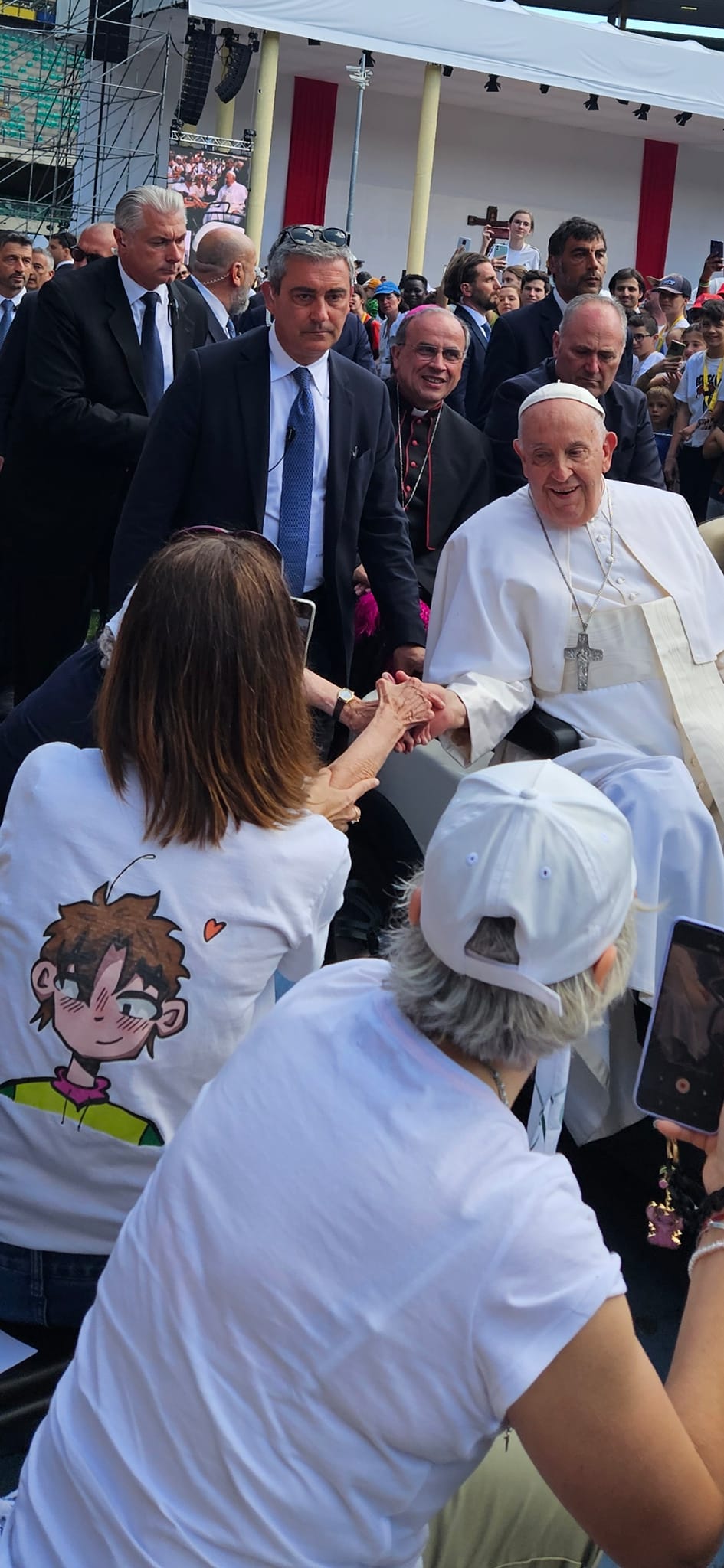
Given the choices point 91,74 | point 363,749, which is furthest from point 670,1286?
point 91,74

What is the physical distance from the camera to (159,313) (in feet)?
16.6

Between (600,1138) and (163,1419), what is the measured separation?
6.52ft

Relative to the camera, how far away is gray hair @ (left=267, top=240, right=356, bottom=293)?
3691 mm

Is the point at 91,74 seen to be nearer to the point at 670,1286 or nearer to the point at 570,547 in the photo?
the point at 570,547

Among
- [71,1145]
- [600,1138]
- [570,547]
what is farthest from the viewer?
[570,547]

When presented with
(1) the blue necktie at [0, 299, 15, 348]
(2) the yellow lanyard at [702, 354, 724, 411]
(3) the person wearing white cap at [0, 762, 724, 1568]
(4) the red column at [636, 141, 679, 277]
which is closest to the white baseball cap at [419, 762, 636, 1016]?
(3) the person wearing white cap at [0, 762, 724, 1568]

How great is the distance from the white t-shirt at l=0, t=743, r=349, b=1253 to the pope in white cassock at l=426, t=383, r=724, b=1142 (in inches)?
55.6

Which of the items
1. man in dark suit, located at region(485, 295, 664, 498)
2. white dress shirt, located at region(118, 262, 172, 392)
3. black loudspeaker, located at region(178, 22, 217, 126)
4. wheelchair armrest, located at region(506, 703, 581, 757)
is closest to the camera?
wheelchair armrest, located at region(506, 703, 581, 757)

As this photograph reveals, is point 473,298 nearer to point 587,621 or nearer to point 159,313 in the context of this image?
point 159,313

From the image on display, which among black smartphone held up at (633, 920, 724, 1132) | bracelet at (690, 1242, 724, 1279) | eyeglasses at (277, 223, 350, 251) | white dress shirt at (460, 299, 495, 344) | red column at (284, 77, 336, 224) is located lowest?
bracelet at (690, 1242, 724, 1279)

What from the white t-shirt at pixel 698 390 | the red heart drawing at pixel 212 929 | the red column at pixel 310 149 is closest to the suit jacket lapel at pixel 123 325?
the red heart drawing at pixel 212 929

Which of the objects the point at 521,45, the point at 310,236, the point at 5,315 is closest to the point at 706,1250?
the point at 310,236

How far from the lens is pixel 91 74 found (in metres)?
24.3

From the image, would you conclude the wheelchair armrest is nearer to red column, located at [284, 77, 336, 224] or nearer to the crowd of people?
the crowd of people
